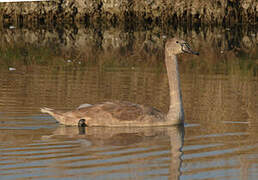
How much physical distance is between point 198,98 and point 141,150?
16.5 ft

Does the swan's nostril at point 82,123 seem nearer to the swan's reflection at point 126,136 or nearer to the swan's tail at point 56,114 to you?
the swan's reflection at point 126,136

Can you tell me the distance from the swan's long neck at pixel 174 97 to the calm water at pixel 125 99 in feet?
0.64

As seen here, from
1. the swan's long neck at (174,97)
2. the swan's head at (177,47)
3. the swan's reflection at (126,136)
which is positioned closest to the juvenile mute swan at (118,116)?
the swan's long neck at (174,97)

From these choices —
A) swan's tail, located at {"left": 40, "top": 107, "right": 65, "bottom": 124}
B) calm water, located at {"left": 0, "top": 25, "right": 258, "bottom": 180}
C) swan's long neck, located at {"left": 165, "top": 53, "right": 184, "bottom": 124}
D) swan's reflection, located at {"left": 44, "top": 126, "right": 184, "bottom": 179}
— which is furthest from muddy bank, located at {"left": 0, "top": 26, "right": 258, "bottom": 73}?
swan's reflection, located at {"left": 44, "top": 126, "right": 184, "bottom": 179}

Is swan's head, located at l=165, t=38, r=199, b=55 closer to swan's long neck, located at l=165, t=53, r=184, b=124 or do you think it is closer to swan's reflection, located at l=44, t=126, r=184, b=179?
swan's long neck, located at l=165, t=53, r=184, b=124

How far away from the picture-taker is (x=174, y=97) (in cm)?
1320

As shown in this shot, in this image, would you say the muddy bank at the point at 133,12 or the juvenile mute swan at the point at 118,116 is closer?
the juvenile mute swan at the point at 118,116

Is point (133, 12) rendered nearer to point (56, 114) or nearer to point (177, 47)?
point (177, 47)

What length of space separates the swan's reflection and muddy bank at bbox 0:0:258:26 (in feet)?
82.9

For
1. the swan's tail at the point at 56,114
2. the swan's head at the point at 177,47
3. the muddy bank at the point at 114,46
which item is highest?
the swan's head at the point at 177,47

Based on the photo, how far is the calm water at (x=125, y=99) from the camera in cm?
970

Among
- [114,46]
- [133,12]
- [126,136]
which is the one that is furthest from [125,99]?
[133,12]

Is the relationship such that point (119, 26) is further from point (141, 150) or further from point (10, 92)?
point (141, 150)

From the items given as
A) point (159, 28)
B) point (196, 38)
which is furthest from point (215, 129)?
point (159, 28)
